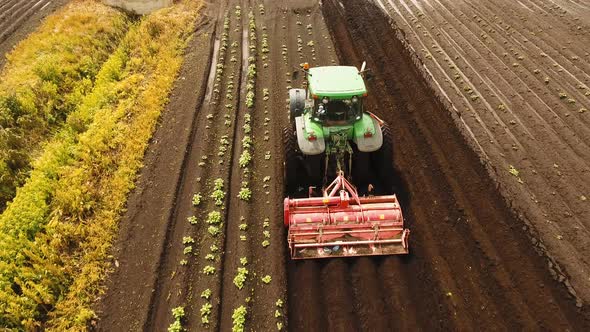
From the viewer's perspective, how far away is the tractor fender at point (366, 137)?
32.6 feet

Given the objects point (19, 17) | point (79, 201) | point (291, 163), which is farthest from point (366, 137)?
point (19, 17)

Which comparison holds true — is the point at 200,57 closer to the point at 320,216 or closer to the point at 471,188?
the point at 320,216

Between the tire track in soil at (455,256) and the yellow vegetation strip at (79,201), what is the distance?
15.2 ft

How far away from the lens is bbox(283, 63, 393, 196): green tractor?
988 centimetres

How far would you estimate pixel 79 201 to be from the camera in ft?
34.4

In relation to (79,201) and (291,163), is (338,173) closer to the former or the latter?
(291,163)

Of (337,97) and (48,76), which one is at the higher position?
(337,97)

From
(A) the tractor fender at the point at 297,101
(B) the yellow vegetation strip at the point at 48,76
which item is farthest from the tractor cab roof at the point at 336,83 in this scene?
(B) the yellow vegetation strip at the point at 48,76

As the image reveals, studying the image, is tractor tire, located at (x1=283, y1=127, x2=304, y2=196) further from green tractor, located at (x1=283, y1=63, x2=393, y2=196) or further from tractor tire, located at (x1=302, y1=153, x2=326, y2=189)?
tractor tire, located at (x1=302, y1=153, x2=326, y2=189)

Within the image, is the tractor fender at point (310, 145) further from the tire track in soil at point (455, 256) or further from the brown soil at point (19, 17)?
the brown soil at point (19, 17)

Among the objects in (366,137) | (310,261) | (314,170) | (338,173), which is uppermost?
(366,137)

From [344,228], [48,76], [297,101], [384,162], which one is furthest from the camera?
[48,76]

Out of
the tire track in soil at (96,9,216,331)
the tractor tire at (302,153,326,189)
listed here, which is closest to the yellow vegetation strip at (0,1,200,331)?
the tire track in soil at (96,9,216,331)

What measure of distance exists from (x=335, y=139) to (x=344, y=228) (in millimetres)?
2197
